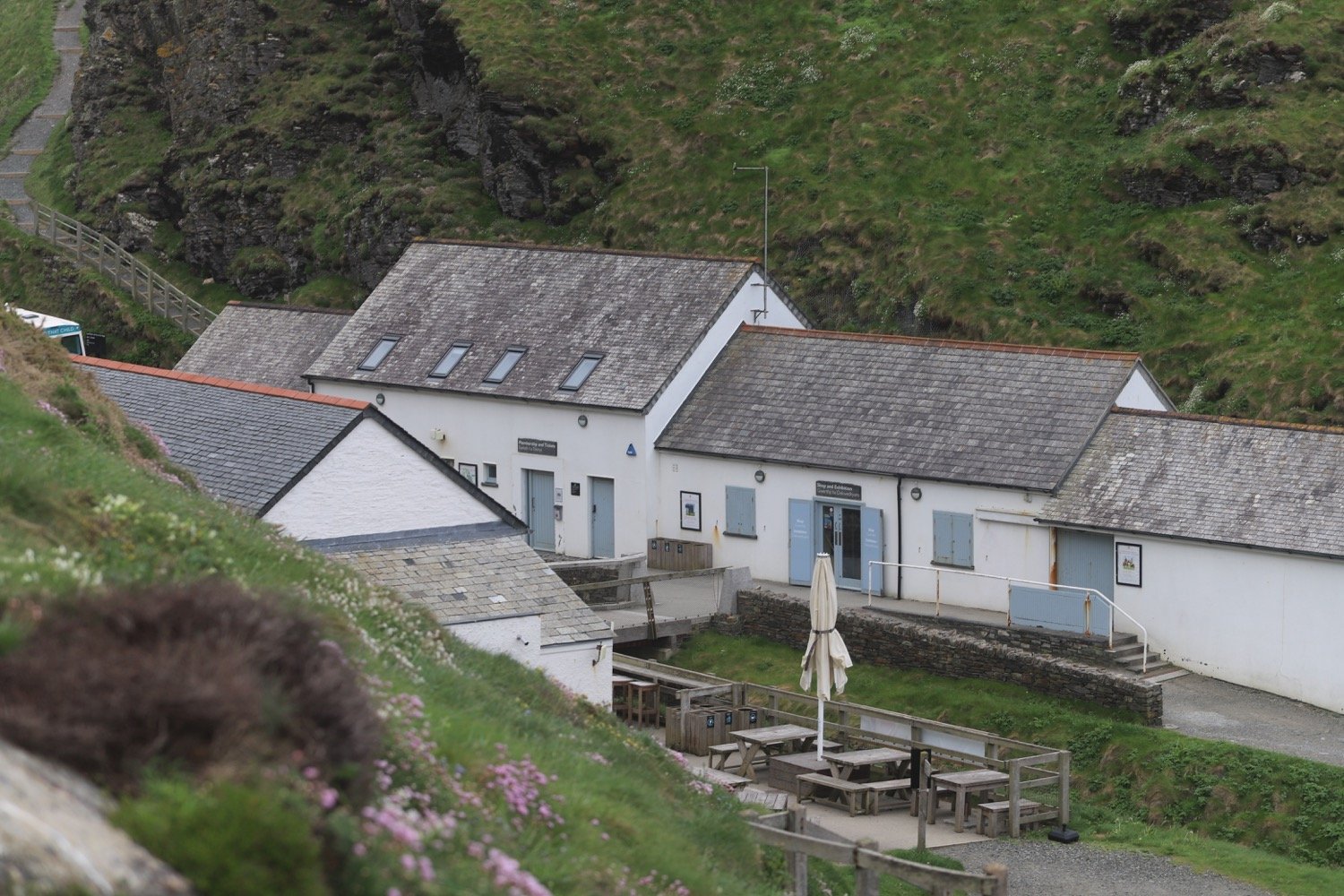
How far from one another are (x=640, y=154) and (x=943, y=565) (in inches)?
1054

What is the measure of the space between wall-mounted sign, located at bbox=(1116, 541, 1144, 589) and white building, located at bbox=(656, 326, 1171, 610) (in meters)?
1.66

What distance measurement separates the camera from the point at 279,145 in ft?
219

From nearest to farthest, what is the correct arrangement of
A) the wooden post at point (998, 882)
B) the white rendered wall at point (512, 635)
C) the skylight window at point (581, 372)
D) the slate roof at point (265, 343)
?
the wooden post at point (998, 882)
the white rendered wall at point (512, 635)
the skylight window at point (581, 372)
the slate roof at point (265, 343)

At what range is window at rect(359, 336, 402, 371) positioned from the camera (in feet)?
150

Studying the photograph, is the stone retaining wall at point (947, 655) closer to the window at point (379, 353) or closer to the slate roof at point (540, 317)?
the slate roof at point (540, 317)

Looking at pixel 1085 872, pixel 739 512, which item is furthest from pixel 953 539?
pixel 1085 872

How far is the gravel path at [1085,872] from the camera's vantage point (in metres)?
24.1

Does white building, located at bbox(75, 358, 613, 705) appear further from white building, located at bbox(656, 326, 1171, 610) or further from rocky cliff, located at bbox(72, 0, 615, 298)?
rocky cliff, located at bbox(72, 0, 615, 298)

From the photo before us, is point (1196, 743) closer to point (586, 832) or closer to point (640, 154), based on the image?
point (586, 832)

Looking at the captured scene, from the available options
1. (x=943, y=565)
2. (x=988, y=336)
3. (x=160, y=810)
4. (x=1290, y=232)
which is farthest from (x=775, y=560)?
(x=160, y=810)

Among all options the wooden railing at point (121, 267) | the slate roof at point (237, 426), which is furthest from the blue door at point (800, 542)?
the wooden railing at point (121, 267)

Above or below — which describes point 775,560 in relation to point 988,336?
below

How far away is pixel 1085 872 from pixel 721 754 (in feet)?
21.5

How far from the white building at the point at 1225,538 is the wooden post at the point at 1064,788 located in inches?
262
